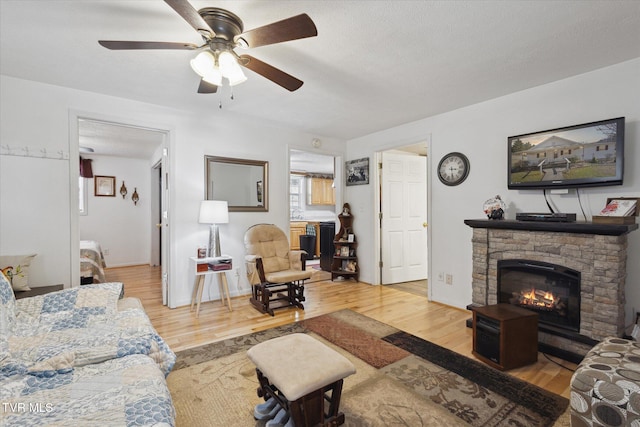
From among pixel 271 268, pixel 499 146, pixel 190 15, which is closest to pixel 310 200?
pixel 271 268

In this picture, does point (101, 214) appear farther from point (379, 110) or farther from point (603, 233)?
point (603, 233)

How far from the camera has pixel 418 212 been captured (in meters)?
4.89

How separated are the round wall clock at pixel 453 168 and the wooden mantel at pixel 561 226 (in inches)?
27.2

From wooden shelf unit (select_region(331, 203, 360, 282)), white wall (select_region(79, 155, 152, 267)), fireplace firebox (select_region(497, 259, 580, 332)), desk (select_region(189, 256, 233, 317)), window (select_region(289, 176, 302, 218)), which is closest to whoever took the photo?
fireplace firebox (select_region(497, 259, 580, 332))

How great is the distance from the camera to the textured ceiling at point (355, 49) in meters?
1.73

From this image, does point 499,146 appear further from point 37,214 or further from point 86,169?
point 86,169

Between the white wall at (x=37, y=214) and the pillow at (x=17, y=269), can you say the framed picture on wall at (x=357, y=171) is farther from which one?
the pillow at (x=17, y=269)

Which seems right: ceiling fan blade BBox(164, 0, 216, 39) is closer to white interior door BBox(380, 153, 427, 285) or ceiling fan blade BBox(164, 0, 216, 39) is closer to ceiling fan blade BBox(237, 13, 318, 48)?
ceiling fan blade BBox(237, 13, 318, 48)

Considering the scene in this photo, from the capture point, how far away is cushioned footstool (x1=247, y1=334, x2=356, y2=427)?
1384 millimetres

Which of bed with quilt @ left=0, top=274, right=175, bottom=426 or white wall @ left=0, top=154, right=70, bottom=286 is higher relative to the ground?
white wall @ left=0, top=154, right=70, bottom=286

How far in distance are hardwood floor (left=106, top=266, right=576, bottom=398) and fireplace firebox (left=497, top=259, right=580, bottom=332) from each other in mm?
351

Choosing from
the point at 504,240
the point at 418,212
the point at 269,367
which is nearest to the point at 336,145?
the point at 418,212

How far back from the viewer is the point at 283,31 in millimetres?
1495

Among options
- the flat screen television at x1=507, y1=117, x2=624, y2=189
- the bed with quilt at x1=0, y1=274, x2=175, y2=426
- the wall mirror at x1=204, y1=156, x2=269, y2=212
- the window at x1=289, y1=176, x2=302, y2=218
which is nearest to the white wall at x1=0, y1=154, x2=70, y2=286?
the bed with quilt at x1=0, y1=274, x2=175, y2=426
